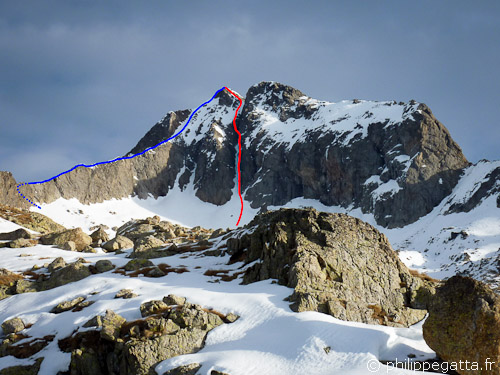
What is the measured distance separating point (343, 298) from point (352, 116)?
17662cm

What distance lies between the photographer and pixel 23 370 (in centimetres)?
2653

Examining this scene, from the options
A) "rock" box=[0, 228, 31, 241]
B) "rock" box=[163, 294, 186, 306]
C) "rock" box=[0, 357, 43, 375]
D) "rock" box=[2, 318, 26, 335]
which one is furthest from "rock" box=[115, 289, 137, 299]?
"rock" box=[0, 228, 31, 241]

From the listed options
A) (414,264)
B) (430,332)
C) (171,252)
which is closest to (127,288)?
(171,252)

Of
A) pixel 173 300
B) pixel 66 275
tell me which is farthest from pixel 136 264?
pixel 173 300

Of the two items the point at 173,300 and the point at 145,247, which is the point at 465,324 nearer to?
the point at 173,300

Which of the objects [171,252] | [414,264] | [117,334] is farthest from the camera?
[414,264]

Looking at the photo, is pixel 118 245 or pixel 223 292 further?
pixel 118 245

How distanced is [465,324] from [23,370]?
93.0 ft

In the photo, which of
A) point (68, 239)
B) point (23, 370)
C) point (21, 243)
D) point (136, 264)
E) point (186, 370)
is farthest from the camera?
point (68, 239)

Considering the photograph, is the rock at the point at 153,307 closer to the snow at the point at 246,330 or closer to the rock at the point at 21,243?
the snow at the point at 246,330

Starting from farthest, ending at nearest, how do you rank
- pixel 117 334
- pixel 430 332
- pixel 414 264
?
pixel 414 264
pixel 117 334
pixel 430 332

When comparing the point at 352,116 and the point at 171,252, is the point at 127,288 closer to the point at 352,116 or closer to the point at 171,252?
the point at 171,252

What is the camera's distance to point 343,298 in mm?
31734

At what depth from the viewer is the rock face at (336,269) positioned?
30683 millimetres
